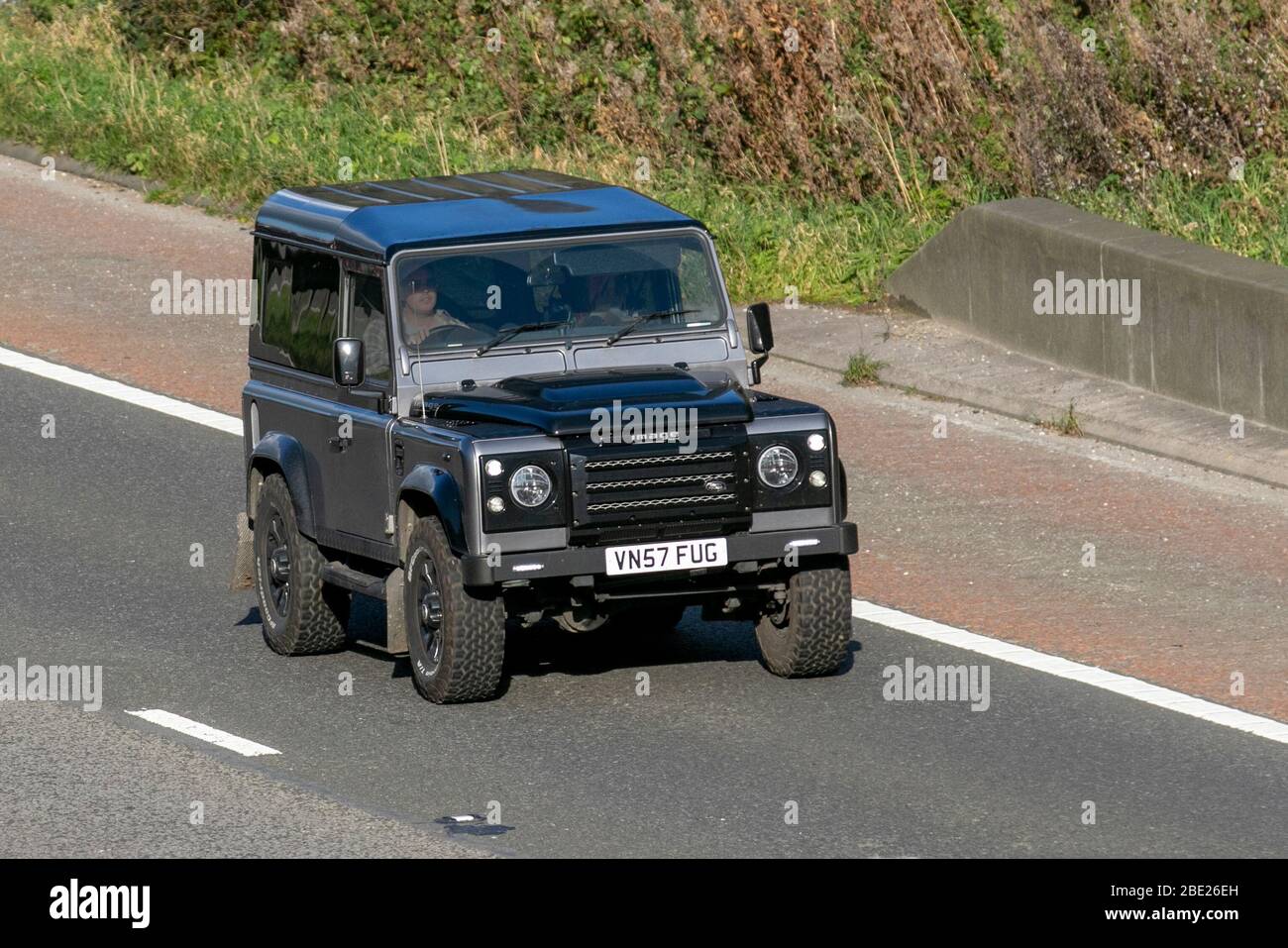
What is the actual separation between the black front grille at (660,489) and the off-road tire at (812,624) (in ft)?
1.50

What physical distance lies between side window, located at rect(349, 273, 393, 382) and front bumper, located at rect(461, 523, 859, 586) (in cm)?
130

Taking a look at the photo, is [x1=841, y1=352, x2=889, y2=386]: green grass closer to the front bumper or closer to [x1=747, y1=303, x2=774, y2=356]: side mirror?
Result: [x1=747, y1=303, x2=774, y2=356]: side mirror

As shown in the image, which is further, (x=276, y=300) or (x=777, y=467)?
(x=276, y=300)

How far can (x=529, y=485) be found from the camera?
377 inches

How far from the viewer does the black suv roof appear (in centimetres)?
1060

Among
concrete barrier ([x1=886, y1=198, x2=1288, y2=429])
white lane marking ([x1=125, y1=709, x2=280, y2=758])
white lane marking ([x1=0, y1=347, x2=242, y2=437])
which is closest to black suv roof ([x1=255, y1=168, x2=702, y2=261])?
white lane marking ([x1=125, y1=709, x2=280, y2=758])

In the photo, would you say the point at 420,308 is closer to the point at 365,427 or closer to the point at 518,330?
the point at 518,330

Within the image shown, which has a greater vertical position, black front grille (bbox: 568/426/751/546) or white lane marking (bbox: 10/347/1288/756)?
black front grille (bbox: 568/426/751/546)

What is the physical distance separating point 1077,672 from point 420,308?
322cm

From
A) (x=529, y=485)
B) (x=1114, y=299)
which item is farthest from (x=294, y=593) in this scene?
(x=1114, y=299)

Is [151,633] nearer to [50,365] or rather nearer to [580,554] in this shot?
[580,554]

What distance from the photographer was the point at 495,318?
10.6m

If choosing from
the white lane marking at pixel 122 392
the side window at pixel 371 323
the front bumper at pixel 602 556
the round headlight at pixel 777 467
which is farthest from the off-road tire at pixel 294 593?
the white lane marking at pixel 122 392

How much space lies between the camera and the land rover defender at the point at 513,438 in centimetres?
967
